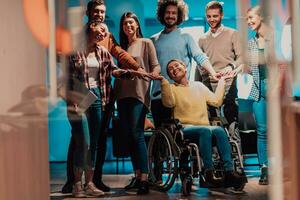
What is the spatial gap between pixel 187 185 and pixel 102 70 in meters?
0.81

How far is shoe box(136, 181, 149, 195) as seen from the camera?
284 centimetres

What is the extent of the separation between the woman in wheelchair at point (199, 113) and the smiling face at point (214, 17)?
0.92 ft

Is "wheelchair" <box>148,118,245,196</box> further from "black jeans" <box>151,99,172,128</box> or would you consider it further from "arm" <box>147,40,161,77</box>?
"arm" <box>147,40,161,77</box>

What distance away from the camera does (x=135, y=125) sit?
2.87 m

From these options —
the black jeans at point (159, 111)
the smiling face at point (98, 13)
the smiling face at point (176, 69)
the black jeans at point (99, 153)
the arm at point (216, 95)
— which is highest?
the smiling face at point (98, 13)

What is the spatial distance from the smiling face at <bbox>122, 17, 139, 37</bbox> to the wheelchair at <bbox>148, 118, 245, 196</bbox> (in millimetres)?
548

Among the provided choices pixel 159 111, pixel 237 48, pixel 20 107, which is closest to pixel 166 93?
pixel 159 111

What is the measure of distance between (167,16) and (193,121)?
2.02ft

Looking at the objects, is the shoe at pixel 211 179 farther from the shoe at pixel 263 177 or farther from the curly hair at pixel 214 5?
the curly hair at pixel 214 5

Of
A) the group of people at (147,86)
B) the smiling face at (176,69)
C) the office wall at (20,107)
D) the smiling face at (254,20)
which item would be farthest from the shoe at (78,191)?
the smiling face at (254,20)

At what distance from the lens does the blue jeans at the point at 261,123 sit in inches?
109

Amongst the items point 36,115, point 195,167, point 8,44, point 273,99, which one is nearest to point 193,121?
point 195,167

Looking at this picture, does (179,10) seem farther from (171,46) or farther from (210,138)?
(210,138)

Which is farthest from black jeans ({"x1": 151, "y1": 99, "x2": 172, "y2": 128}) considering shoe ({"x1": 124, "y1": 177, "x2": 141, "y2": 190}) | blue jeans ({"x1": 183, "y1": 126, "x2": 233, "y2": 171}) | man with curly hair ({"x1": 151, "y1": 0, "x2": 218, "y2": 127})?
shoe ({"x1": 124, "y1": 177, "x2": 141, "y2": 190})
